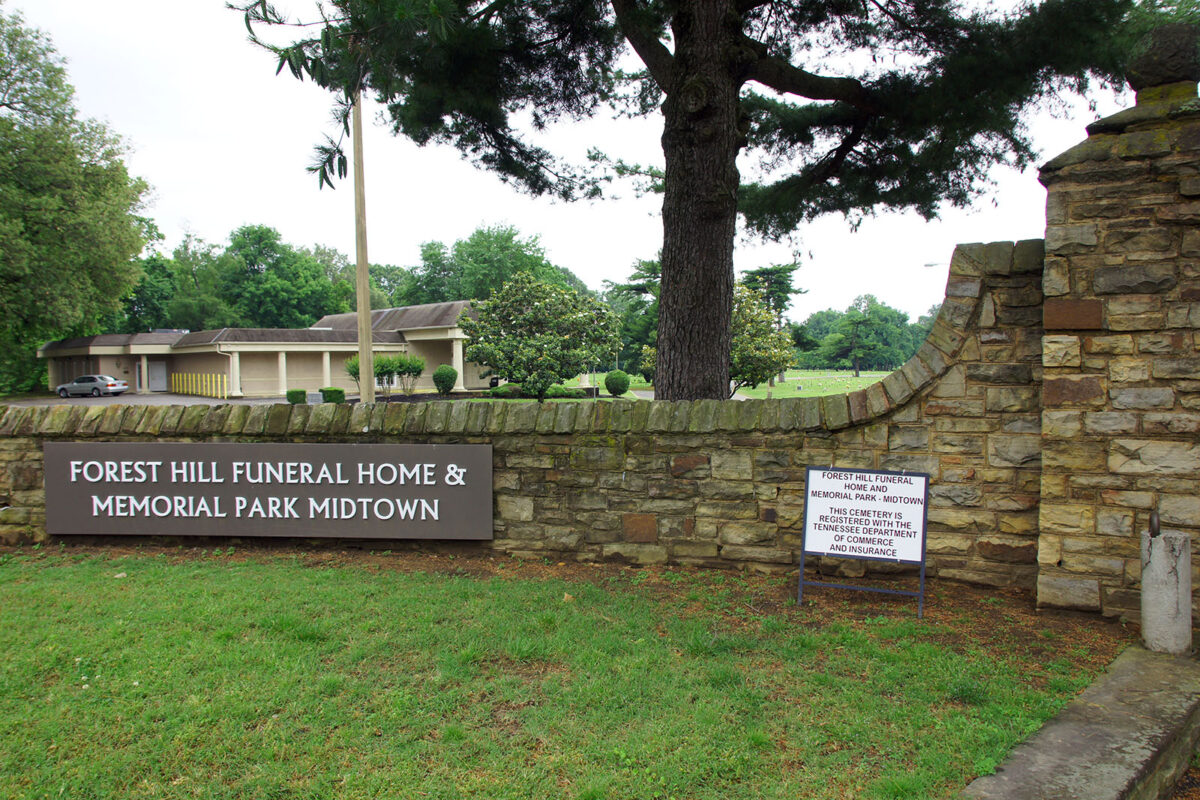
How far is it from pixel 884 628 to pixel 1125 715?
1.31 metres

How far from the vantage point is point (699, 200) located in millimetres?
6613

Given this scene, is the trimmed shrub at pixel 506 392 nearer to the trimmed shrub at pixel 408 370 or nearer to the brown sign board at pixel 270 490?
the trimmed shrub at pixel 408 370

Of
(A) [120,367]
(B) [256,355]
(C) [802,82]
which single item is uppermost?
(C) [802,82]

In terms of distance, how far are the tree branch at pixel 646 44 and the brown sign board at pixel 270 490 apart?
454cm

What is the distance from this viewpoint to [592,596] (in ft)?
15.4

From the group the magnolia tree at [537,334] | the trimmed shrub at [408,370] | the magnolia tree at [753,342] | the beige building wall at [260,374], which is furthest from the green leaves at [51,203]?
the magnolia tree at [753,342]

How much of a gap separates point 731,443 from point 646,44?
15.5 feet

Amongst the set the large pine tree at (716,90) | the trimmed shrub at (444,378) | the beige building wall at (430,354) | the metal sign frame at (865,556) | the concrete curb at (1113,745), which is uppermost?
the large pine tree at (716,90)

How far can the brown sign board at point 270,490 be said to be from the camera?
5.64 meters

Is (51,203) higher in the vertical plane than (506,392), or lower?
higher

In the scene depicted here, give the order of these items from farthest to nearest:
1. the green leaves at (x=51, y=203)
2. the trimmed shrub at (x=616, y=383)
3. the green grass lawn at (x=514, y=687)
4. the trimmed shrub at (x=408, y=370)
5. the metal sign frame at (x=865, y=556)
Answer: the trimmed shrub at (x=616, y=383) < the trimmed shrub at (x=408, y=370) < the green leaves at (x=51, y=203) < the metal sign frame at (x=865, y=556) < the green grass lawn at (x=514, y=687)

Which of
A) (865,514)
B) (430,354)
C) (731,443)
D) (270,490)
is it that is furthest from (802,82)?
(430,354)

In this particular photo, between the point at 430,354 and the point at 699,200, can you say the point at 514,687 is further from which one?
the point at 430,354

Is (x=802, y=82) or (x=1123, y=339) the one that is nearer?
(x=1123, y=339)
